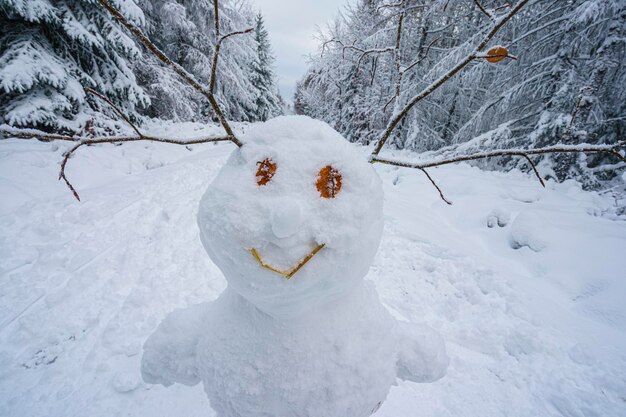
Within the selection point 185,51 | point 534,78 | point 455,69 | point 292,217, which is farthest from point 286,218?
point 185,51

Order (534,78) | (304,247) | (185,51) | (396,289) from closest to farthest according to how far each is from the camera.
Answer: (304,247) → (396,289) → (534,78) → (185,51)

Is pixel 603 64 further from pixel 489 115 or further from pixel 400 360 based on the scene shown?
pixel 400 360

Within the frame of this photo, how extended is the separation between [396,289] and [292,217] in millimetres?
2678

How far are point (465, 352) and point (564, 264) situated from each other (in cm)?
184

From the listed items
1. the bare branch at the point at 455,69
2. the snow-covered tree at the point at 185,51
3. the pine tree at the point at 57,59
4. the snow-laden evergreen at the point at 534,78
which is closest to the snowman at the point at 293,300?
the bare branch at the point at 455,69

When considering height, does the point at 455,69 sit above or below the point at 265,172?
above

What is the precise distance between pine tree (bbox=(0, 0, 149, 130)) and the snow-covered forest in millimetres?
41

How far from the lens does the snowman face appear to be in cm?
85

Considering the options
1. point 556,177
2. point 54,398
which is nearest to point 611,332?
point 556,177

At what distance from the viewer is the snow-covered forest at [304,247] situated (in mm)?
904

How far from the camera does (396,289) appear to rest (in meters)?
3.10

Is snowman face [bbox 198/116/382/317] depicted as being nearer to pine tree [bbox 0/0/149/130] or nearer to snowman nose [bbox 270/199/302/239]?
snowman nose [bbox 270/199/302/239]

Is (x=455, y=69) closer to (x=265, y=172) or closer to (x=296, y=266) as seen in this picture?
(x=265, y=172)

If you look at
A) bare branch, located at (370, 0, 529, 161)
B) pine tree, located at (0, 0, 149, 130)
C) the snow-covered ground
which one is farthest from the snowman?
pine tree, located at (0, 0, 149, 130)
